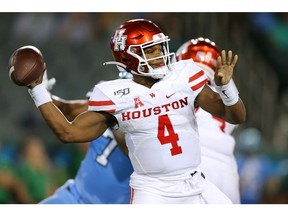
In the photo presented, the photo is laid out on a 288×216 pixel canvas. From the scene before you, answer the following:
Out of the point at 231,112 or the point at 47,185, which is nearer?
the point at 231,112

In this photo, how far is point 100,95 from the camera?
157 inches

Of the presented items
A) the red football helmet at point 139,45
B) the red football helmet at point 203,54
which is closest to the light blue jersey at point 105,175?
the red football helmet at point 203,54

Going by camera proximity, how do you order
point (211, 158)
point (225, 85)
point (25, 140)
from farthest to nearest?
1. point (25, 140)
2. point (211, 158)
3. point (225, 85)

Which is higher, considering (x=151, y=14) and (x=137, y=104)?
(x=137, y=104)

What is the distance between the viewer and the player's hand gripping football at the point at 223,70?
3.85 metres

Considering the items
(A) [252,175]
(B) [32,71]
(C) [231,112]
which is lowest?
(A) [252,175]

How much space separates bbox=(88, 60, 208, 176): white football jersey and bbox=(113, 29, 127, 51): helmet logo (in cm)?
21

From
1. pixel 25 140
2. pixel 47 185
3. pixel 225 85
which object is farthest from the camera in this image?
pixel 25 140

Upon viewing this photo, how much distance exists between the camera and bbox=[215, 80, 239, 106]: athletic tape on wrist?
12.7ft

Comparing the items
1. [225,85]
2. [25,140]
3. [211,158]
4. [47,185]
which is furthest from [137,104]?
[25,140]

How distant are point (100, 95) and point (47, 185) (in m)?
3.59

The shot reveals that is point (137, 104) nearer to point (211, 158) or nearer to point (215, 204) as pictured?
point (215, 204)

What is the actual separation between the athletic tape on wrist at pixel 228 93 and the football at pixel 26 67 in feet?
3.06

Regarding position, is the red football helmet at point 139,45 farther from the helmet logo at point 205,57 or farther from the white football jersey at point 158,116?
the helmet logo at point 205,57
